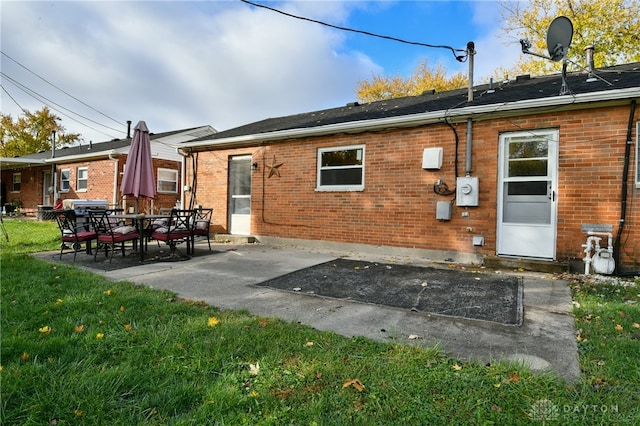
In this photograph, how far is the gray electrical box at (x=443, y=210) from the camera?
269 inches

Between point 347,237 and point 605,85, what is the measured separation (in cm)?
575

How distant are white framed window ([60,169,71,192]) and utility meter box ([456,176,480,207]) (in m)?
20.5

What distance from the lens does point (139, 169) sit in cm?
730

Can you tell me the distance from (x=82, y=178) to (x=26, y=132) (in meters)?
21.6

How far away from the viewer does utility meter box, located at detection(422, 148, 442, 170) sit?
697 centimetres

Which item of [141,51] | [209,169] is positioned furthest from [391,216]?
[141,51]

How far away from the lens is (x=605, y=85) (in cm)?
597

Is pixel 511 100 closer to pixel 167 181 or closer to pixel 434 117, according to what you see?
pixel 434 117

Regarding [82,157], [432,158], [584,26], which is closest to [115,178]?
[82,157]

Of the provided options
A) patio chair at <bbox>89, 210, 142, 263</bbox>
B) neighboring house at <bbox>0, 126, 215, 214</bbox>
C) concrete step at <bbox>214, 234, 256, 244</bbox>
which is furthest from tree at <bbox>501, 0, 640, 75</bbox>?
neighboring house at <bbox>0, 126, 215, 214</bbox>

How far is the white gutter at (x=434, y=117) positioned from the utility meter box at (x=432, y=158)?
2.09ft

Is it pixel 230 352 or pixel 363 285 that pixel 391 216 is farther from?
pixel 230 352

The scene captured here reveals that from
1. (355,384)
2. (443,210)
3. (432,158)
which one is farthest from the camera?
(432,158)

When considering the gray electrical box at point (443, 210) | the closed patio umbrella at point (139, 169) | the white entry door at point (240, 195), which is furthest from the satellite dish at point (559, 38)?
the closed patio umbrella at point (139, 169)
